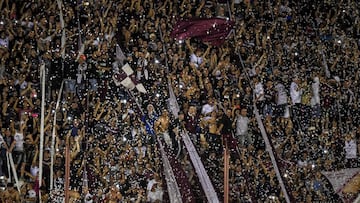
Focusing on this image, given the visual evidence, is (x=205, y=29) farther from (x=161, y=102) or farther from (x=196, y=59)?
(x=161, y=102)

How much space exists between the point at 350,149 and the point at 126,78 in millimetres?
4288

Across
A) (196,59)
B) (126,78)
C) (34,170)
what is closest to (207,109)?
(196,59)

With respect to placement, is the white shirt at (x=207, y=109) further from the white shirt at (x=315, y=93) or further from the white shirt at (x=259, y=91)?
the white shirt at (x=315, y=93)

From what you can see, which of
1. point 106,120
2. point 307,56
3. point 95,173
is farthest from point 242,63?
point 95,173

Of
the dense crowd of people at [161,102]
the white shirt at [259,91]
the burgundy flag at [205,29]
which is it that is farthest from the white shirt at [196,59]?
the white shirt at [259,91]

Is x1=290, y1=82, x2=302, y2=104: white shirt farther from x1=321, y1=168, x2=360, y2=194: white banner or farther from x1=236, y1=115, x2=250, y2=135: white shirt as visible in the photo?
x1=321, y1=168, x2=360, y2=194: white banner

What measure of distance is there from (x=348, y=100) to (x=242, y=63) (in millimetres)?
2334

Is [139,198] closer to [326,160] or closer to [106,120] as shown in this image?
Result: [106,120]

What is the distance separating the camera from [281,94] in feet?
37.1

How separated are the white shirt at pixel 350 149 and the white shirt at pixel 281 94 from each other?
1.38 metres

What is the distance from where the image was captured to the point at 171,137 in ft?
32.7

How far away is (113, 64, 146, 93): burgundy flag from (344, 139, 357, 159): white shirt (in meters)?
3.95

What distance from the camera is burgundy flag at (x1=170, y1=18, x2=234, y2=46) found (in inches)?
440

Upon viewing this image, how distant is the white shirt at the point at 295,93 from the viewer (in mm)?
11453
